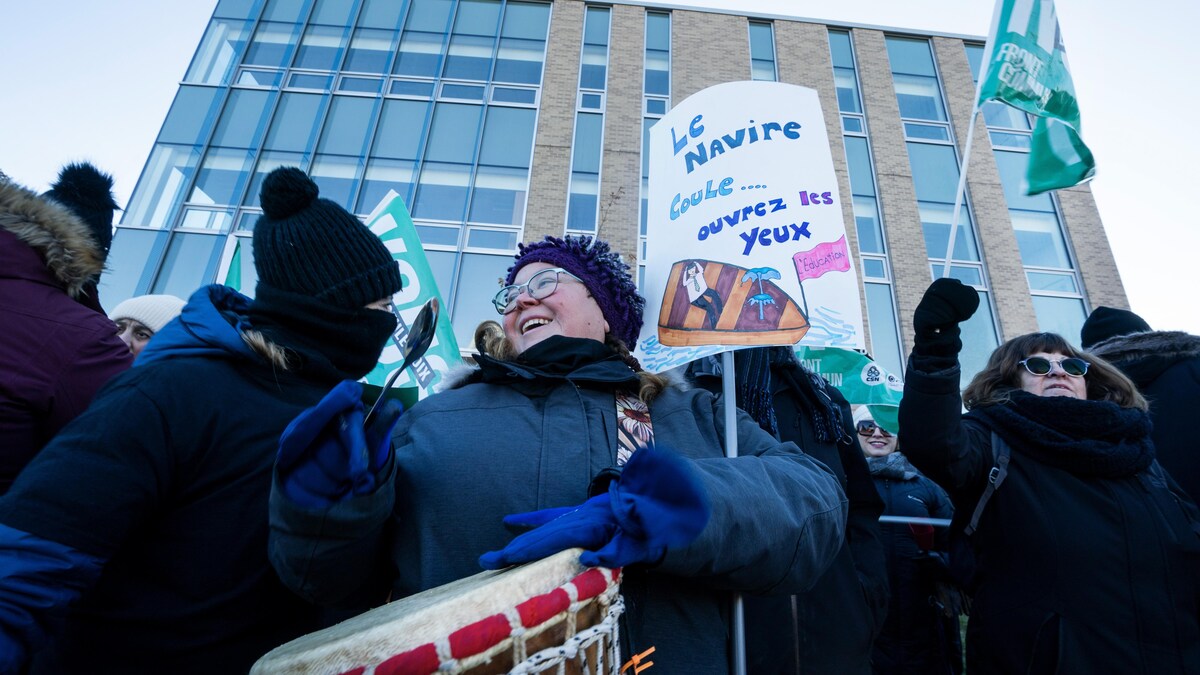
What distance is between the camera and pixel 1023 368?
2.53m

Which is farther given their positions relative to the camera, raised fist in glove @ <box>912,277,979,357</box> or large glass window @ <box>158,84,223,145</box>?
large glass window @ <box>158,84,223,145</box>

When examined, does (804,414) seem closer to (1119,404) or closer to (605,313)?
(605,313)

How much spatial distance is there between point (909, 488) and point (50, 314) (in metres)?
4.55

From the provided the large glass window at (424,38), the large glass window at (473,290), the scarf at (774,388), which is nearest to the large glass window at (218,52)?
the large glass window at (424,38)

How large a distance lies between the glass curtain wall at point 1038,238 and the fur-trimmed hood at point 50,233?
44.6 feet

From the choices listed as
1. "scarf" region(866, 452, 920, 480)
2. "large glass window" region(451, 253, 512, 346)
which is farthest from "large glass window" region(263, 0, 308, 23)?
"scarf" region(866, 452, 920, 480)

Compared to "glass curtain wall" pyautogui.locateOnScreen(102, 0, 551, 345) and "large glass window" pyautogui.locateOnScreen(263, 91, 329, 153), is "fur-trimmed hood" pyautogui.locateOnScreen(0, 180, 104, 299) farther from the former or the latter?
"large glass window" pyautogui.locateOnScreen(263, 91, 329, 153)

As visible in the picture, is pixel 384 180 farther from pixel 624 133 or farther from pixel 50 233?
pixel 50 233

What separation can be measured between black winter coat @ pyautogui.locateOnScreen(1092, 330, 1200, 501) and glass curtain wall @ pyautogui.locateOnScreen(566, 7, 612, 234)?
8700 millimetres

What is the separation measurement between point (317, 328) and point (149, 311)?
215 centimetres

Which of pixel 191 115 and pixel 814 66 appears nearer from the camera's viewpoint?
pixel 191 115

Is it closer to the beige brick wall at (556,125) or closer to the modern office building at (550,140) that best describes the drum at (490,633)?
the modern office building at (550,140)

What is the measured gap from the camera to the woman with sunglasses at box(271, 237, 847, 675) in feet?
3.28

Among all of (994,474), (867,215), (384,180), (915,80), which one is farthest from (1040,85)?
(915,80)
